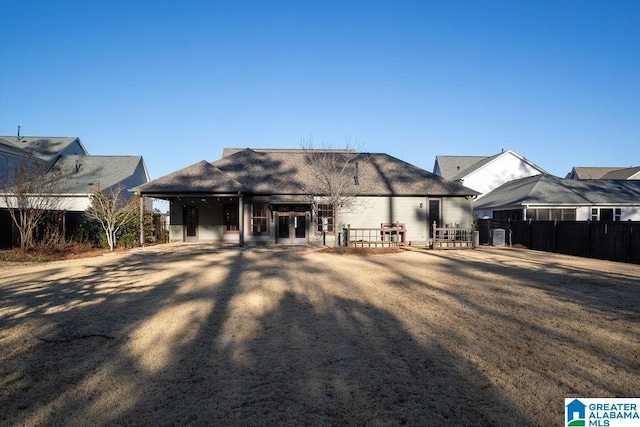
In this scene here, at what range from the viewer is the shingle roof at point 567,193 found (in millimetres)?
26584

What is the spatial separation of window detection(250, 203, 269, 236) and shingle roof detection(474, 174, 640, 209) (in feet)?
59.4

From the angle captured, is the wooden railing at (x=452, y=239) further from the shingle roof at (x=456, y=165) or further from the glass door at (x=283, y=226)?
the shingle roof at (x=456, y=165)

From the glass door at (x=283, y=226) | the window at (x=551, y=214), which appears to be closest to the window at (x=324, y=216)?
the glass door at (x=283, y=226)

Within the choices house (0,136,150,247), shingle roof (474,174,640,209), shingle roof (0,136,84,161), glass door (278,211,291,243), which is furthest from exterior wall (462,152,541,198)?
shingle roof (0,136,84,161)

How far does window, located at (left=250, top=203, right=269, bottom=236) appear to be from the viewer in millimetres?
22734

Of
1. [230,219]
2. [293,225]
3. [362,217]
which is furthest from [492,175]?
[230,219]

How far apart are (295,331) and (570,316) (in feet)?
16.5

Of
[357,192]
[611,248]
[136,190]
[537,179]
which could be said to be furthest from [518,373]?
[537,179]

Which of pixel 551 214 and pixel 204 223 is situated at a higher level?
pixel 551 214

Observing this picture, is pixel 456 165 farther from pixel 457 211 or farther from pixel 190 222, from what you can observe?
pixel 190 222

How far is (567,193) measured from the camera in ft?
91.3

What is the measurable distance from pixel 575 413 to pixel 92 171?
35.0 meters

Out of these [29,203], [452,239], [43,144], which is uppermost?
[43,144]

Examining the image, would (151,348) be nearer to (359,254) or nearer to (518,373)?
(518,373)
